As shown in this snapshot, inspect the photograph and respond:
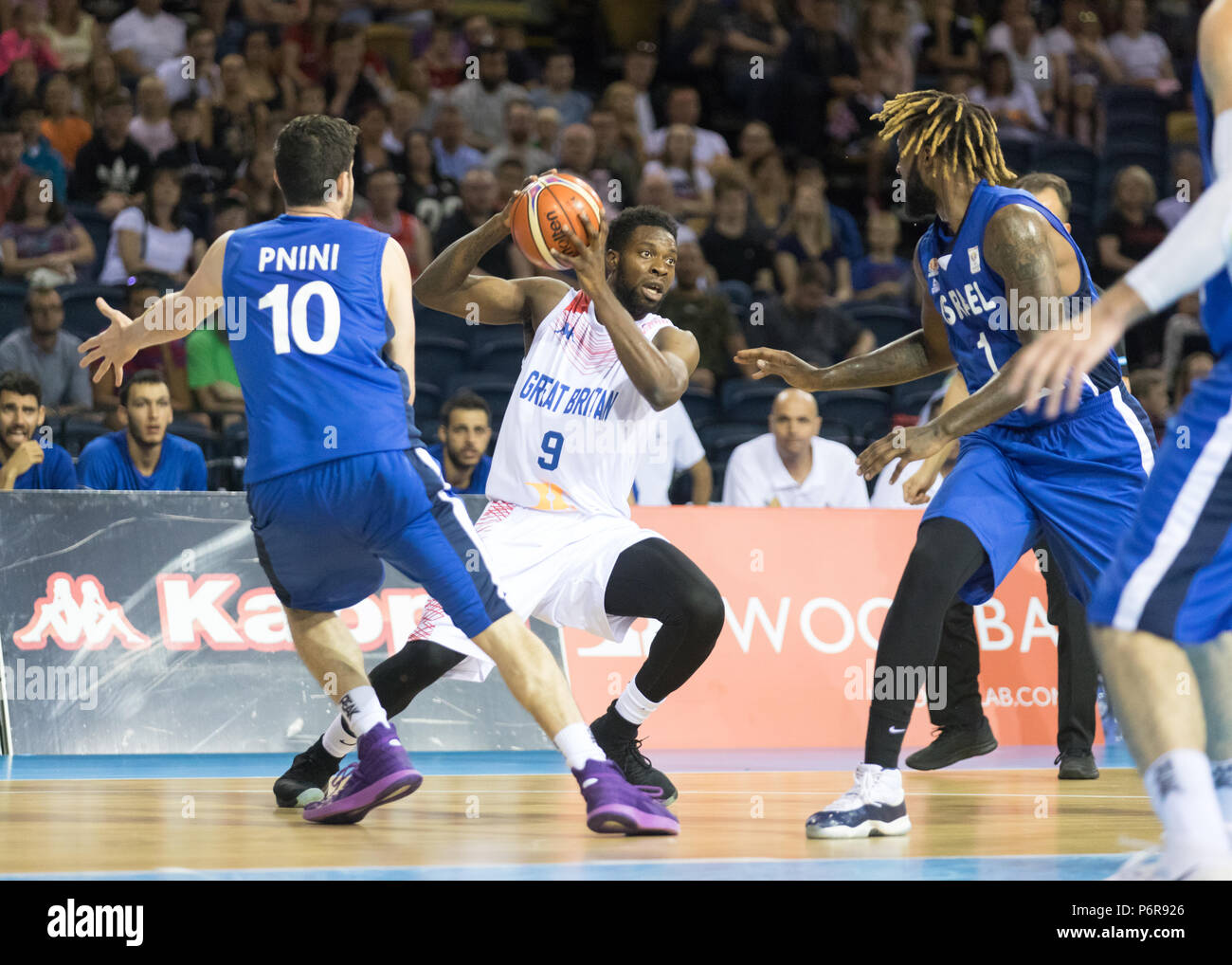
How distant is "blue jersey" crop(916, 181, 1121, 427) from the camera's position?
14.8 feet

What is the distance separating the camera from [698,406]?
995 cm

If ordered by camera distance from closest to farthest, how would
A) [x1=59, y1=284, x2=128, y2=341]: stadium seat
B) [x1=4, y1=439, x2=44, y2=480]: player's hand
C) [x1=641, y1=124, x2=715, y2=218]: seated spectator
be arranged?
[x1=4, y1=439, x2=44, y2=480]: player's hand
[x1=59, y1=284, x2=128, y2=341]: stadium seat
[x1=641, y1=124, x2=715, y2=218]: seated spectator

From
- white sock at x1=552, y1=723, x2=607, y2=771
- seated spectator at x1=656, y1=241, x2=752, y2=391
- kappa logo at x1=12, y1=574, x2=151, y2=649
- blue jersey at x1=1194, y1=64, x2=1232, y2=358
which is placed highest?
seated spectator at x1=656, y1=241, x2=752, y2=391

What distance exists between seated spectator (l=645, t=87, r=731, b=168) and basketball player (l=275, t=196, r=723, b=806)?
24.7 ft

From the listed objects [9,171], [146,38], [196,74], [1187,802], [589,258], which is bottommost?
[1187,802]

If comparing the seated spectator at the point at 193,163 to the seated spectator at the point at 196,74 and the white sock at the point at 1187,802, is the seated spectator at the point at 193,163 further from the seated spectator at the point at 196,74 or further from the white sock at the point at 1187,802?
the white sock at the point at 1187,802

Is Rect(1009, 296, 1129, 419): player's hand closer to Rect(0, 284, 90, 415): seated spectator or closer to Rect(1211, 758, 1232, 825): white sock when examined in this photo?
Rect(1211, 758, 1232, 825): white sock

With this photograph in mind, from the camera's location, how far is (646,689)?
5.12 m

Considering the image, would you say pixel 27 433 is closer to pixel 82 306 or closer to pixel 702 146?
pixel 82 306

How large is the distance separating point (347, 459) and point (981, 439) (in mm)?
1980

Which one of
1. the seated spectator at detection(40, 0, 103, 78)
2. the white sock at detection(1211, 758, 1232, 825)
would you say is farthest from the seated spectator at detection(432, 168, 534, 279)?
the white sock at detection(1211, 758, 1232, 825)

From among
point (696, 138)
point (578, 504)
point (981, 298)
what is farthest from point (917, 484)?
point (696, 138)

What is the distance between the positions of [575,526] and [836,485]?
12.8ft
